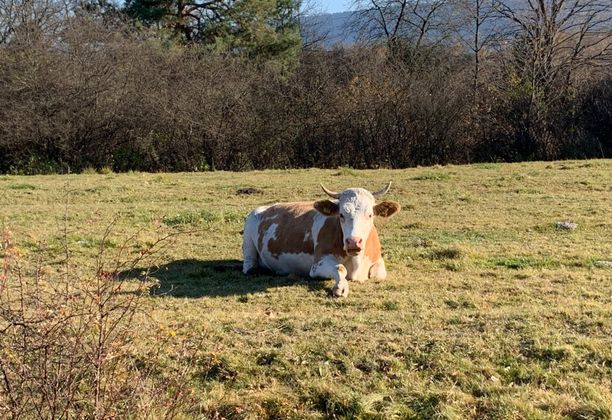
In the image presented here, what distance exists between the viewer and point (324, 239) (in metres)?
7.90

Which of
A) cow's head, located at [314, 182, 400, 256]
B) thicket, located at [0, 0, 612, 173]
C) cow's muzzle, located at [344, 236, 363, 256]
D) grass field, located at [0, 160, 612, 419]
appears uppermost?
thicket, located at [0, 0, 612, 173]

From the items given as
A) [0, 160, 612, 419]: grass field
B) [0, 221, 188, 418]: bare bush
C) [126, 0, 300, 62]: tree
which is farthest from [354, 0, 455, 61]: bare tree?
[0, 221, 188, 418]: bare bush

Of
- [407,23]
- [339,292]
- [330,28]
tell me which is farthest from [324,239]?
[330,28]

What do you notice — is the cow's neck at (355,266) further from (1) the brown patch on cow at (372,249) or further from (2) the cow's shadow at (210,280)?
(2) the cow's shadow at (210,280)

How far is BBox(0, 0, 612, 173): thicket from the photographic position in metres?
23.9

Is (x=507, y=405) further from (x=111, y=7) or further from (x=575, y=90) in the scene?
(x=111, y=7)

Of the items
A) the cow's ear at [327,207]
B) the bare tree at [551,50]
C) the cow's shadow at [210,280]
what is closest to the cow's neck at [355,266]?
the cow's shadow at [210,280]

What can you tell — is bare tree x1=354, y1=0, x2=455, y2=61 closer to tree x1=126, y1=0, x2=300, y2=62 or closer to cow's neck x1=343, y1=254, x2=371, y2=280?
tree x1=126, y1=0, x2=300, y2=62

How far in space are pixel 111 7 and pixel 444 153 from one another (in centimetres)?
1808

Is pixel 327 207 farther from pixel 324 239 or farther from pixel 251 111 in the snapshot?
pixel 251 111

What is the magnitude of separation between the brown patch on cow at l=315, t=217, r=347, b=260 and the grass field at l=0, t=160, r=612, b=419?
41 cm

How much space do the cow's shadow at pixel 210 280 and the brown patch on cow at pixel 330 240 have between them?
0.36 metres

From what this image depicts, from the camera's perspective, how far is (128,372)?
474 centimetres

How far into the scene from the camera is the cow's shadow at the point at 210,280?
747 cm
